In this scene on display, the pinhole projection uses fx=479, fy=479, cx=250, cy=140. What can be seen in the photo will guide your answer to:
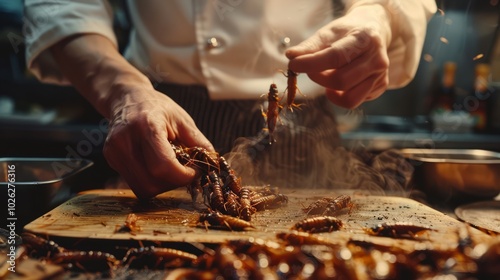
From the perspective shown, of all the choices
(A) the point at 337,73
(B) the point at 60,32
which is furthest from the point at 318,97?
(B) the point at 60,32

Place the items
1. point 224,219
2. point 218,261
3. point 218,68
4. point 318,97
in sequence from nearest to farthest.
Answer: point 218,261 → point 224,219 → point 218,68 → point 318,97

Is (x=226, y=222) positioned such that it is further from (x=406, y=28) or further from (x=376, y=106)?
(x=376, y=106)

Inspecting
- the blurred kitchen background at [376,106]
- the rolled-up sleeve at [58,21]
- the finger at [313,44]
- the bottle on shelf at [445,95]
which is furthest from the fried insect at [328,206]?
the bottle on shelf at [445,95]

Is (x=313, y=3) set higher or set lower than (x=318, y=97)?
higher

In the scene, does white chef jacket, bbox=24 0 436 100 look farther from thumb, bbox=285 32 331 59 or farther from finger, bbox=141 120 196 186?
finger, bbox=141 120 196 186

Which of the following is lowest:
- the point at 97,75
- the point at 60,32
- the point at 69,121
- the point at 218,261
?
the point at 69,121

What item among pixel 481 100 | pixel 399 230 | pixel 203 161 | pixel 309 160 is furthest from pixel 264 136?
pixel 481 100

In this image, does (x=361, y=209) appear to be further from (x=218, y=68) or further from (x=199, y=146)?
(x=218, y=68)
